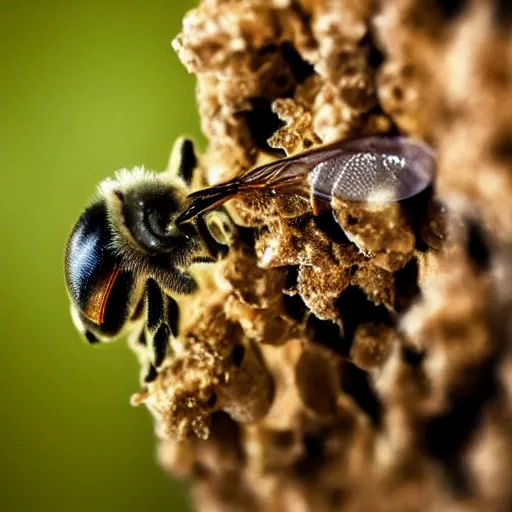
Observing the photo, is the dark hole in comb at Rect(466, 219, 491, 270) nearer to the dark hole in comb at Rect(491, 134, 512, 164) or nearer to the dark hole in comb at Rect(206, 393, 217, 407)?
the dark hole in comb at Rect(491, 134, 512, 164)

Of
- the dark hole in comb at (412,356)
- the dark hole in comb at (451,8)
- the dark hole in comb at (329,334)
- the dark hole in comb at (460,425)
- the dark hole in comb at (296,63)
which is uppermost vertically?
the dark hole in comb at (296,63)

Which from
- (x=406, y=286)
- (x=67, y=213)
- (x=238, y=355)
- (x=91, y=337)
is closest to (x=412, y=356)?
(x=406, y=286)

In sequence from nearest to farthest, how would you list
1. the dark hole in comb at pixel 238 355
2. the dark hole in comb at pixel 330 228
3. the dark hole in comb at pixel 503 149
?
the dark hole in comb at pixel 503 149
the dark hole in comb at pixel 330 228
the dark hole in comb at pixel 238 355

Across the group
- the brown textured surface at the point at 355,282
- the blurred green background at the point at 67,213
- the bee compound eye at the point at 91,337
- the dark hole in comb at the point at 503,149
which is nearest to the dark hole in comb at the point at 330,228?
the brown textured surface at the point at 355,282

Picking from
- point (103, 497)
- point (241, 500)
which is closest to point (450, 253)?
point (241, 500)

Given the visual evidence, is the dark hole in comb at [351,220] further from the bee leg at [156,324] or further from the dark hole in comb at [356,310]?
the bee leg at [156,324]

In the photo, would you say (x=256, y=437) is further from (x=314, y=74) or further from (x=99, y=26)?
(x=99, y=26)
